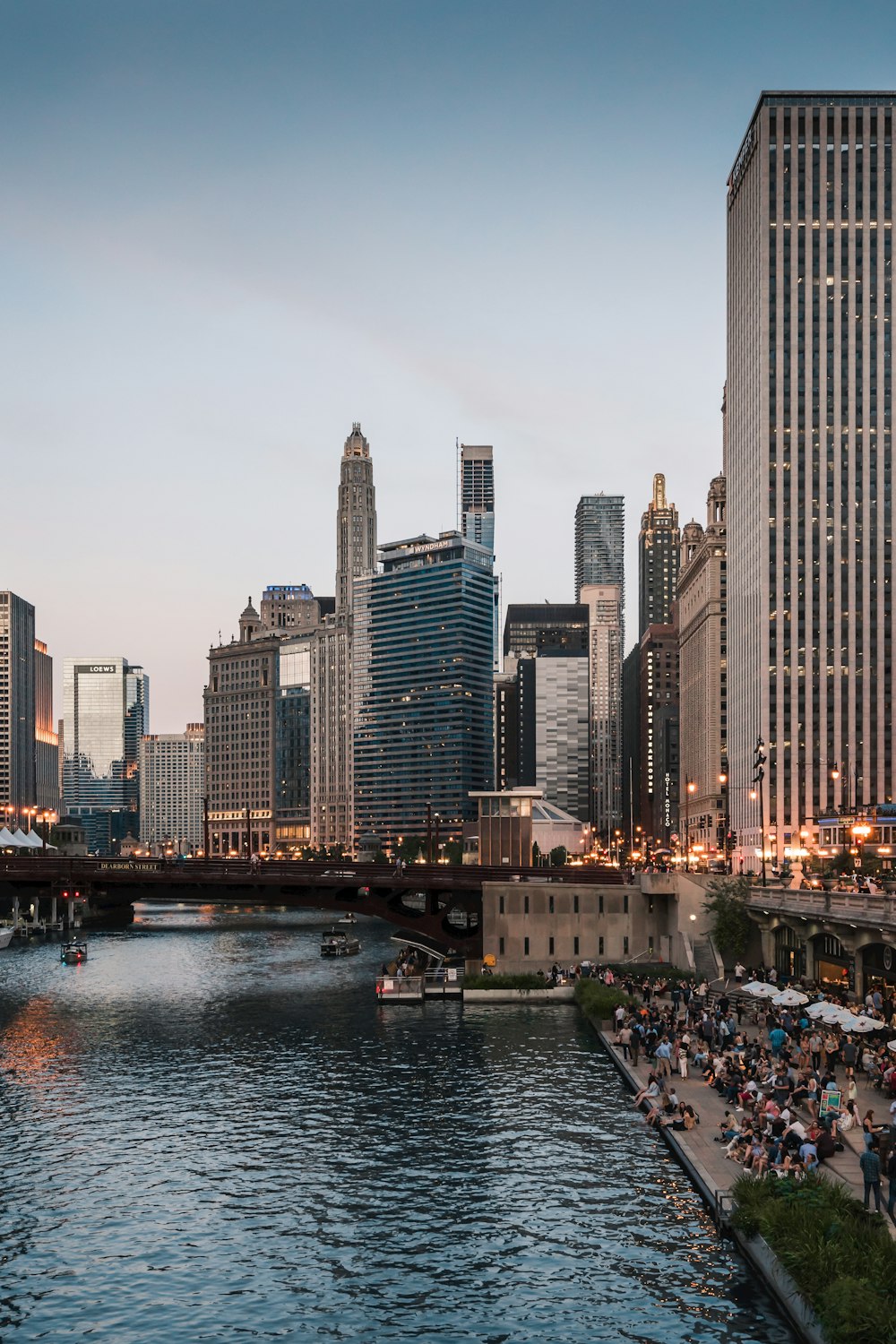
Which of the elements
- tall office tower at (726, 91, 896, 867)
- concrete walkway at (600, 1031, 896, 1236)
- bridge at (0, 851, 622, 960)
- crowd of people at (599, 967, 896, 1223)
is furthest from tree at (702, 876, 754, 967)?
tall office tower at (726, 91, 896, 867)

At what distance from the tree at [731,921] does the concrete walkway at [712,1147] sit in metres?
30.3

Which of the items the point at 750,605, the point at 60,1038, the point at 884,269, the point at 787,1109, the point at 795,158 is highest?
the point at 795,158

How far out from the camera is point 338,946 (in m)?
149

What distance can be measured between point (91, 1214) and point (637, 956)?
66.7m

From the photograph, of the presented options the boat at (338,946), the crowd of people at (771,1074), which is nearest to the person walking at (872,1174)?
the crowd of people at (771,1074)

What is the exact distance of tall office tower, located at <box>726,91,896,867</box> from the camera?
177m

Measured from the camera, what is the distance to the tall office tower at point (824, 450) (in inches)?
6983

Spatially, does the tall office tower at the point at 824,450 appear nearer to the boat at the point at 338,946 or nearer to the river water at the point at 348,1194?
the boat at the point at 338,946

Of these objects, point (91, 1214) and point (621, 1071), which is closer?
point (91, 1214)

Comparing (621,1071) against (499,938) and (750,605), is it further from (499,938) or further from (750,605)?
(750,605)

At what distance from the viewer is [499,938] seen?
10544 cm

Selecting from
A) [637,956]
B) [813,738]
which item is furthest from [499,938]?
[813,738]

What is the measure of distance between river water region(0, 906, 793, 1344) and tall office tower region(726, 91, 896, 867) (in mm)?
104238

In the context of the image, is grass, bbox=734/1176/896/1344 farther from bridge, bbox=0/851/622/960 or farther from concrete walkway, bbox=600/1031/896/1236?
bridge, bbox=0/851/622/960
